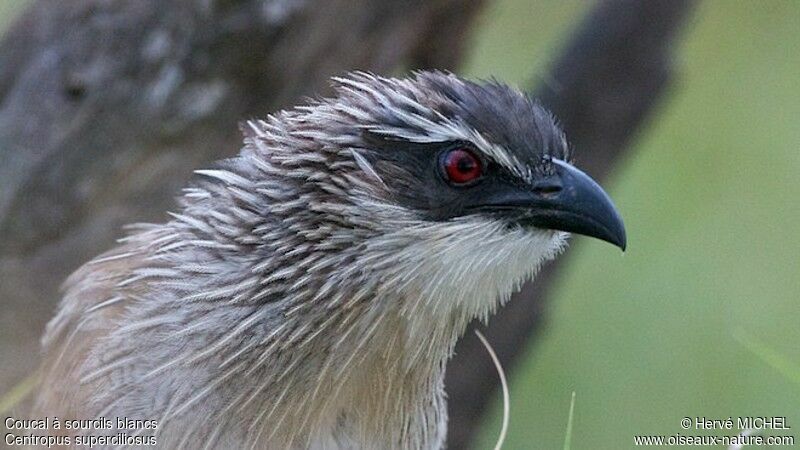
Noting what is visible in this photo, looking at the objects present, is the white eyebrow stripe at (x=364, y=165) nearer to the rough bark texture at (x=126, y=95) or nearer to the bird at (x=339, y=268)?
the bird at (x=339, y=268)

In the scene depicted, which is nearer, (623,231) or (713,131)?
(623,231)

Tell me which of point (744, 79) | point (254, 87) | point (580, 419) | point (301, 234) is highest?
point (744, 79)

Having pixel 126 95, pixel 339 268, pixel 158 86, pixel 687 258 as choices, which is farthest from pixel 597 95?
pixel 687 258

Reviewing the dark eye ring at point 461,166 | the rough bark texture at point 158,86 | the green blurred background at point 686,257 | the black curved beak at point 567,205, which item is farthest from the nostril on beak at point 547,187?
the green blurred background at point 686,257

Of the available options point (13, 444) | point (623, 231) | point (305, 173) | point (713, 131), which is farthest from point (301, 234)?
point (713, 131)

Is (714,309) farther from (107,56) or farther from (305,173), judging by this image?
(305,173)

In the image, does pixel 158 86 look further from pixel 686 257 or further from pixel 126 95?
pixel 686 257

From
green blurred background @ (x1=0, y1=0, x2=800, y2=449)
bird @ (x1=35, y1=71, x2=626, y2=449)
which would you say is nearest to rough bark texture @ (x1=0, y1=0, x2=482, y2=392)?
green blurred background @ (x1=0, y1=0, x2=800, y2=449)
